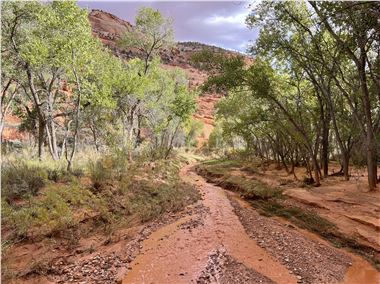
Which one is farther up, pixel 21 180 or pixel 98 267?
pixel 21 180

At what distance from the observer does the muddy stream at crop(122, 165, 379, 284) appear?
254 inches

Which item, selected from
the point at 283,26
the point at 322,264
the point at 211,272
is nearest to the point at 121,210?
the point at 211,272

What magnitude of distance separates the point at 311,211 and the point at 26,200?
30.1 ft

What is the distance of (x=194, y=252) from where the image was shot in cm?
740

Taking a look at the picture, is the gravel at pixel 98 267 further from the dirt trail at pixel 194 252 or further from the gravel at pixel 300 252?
the gravel at pixel 300 252

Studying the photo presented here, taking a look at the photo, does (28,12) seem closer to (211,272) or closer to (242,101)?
(211,272)

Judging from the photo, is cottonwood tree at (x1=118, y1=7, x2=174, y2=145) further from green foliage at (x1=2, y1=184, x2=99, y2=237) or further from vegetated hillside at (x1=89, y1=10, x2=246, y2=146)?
vegetated hillside at (x1=89, y1=10, x2=246, y2=146)

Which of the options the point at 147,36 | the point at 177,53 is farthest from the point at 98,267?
the point at 177,53

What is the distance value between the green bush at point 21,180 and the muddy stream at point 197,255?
3.88m

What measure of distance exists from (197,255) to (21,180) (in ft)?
18.6

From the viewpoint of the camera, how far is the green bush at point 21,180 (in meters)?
8.77

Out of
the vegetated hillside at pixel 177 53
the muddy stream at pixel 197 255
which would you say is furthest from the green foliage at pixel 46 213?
the vegetated hillside at pixel 177 53

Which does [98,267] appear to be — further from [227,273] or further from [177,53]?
[177,53]

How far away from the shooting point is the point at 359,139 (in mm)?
17047
